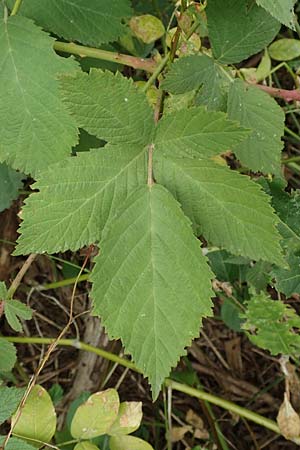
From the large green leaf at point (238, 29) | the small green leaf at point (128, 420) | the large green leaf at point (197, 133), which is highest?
the large green leaf at point (238, 29)

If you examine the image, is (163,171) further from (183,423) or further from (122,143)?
(183,423)

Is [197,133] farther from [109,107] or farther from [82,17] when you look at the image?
[82,17]

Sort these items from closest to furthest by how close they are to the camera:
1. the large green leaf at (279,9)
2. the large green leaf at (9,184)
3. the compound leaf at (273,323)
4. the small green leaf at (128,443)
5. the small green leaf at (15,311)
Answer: the large green leaf at (279,9) < the small green leaf at (15,311) < the small green leaf at (128,443) < the compound leaf at (273,323) < the large green leaf at (9,184)

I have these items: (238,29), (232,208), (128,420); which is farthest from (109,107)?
(128,420)

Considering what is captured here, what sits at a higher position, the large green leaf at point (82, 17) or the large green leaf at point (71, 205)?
the large green leaf at point (82, 17)

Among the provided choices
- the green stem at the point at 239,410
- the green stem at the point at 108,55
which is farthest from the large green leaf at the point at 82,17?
the green stem at the point at 239,410

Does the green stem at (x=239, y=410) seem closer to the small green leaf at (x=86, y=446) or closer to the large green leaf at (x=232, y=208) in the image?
the small green leaf at (x=86, y=446)

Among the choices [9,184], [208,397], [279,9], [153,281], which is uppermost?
[279,9]
